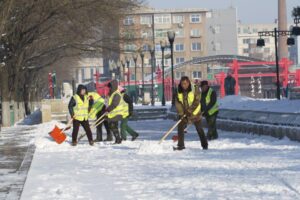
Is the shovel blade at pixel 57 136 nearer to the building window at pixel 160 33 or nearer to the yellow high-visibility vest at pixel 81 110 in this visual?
the yellow high-visibility vest at pixel 81 110

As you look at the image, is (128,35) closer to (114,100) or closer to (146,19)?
(114,100)

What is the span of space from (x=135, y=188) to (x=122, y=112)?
1053 cm

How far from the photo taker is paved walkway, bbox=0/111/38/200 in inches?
425

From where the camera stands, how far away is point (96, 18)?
3359 centimetres

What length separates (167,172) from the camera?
493 inches

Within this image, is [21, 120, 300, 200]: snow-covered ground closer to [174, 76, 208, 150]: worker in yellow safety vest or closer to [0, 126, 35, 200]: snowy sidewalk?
[0, 126, 35, 200]: snowy sidewalk

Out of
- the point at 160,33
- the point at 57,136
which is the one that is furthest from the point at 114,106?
the point at 160,33

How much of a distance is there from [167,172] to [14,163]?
382 centimetres

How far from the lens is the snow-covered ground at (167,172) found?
998cm

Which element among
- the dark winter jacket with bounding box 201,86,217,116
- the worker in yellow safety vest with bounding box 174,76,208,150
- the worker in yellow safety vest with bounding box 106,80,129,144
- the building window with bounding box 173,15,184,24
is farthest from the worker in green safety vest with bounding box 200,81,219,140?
the building window with bounding box 173,15,184,24

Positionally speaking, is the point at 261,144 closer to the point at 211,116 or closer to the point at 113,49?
the point at 211,116

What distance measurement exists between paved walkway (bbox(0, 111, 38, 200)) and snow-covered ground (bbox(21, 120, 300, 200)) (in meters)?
0.18

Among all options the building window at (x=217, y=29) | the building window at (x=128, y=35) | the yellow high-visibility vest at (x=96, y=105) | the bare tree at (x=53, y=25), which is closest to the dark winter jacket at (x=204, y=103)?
the yellow high-visibility vest at (x=96, y=105)

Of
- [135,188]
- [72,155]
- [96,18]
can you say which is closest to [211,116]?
[72,155]
